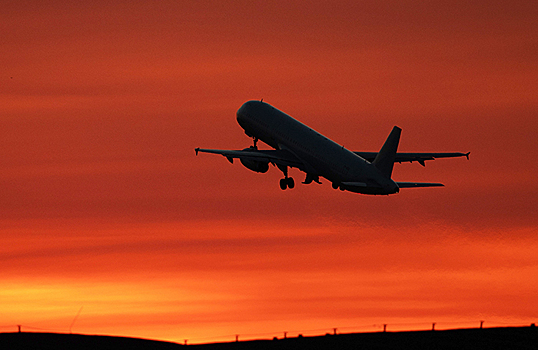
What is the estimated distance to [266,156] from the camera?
105 meters

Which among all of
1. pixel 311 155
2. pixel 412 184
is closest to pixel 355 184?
pixel 412 184

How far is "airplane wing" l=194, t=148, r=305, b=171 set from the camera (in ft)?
340

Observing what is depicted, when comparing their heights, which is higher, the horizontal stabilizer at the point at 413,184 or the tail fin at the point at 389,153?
the tail fin at the point at 389,153

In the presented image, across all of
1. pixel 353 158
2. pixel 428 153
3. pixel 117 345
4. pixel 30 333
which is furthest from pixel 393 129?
pixel 30 333

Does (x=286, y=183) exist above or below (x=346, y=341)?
above

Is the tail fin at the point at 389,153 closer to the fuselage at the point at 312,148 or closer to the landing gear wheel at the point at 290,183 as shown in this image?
the fuselage at the point at 312,148

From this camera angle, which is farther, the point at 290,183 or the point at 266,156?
the point at 290,183

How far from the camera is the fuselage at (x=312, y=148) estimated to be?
9406 centimetres

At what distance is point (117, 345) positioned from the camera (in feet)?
311

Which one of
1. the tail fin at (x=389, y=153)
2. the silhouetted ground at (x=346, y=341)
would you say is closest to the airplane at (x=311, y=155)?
the tail fin at (x=389, y=153)

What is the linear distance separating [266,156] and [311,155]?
6.13 meters

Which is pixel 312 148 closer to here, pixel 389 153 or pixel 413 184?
pixel 389 153

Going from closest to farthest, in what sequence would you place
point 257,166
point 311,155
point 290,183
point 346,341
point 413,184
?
point 413,184 < point 346,341 < point 311,155 < point 290,183 < point 257,166

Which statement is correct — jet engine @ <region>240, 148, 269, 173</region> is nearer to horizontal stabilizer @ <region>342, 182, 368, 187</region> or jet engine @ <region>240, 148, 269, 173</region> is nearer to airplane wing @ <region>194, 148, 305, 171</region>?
airplane wing @ <region>194, 148, 305, 171</region>
